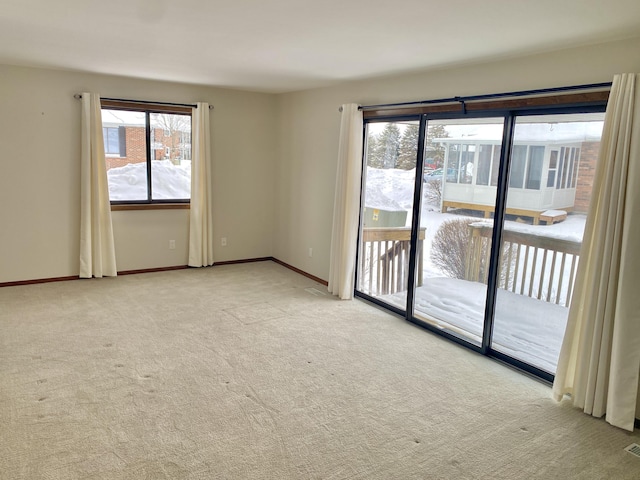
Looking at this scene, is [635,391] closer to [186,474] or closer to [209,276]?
[186,474]

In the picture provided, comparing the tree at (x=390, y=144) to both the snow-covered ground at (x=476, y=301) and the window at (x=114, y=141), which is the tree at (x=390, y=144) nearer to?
the snow-covered ground at (x=476, y=301)

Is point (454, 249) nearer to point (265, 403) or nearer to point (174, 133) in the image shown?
point (265, 403)

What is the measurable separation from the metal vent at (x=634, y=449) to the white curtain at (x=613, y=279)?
0.45 ft

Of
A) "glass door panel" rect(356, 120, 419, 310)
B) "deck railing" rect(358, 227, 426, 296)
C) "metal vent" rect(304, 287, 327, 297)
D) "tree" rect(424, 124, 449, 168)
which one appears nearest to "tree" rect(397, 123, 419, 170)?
"glass door panel" rect(356, 120, 419, 310)

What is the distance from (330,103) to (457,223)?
7.20 ft

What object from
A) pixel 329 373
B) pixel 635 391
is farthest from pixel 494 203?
pixel 329 373

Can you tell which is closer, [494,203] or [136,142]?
[494,203]

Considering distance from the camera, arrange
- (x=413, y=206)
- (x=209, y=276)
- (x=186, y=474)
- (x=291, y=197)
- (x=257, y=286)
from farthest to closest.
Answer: (x=291, y=197) → (x=209, y=276) → (x=257, y=286) → (x=413, y=206) → (x=186, y=474)

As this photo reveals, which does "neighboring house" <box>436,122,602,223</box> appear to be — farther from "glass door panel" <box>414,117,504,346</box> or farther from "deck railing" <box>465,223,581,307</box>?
"deck railing" <box>465,223,581,307</box>

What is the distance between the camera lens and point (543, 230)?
11.0 feet

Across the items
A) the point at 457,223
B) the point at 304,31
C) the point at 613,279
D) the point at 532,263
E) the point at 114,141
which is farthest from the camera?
the point at 114,141

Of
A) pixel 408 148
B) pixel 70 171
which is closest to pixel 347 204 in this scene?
pixel 408 148

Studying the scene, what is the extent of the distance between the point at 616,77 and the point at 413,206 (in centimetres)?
198

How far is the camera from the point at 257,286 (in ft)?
17.7
